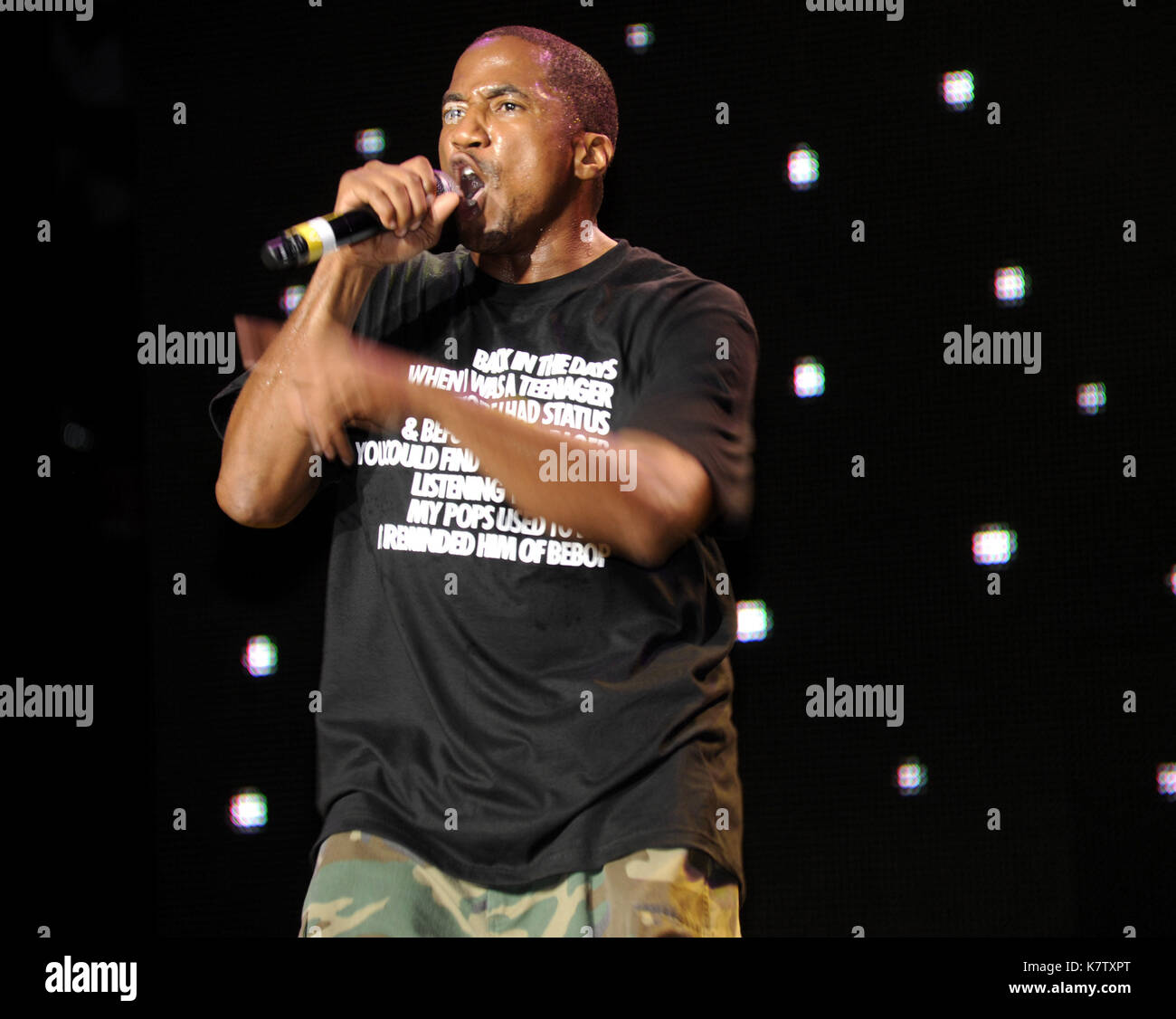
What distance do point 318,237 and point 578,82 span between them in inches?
21.5

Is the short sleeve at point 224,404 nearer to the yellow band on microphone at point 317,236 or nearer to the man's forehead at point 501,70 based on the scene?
the yellow band on microphone at point 317,236

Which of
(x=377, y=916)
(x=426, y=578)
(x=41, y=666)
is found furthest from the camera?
(x=41, y=666)

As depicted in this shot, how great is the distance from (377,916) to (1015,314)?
126 centimetres

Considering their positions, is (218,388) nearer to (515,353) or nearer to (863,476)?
(515,353)

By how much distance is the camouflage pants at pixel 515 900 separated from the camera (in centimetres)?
160

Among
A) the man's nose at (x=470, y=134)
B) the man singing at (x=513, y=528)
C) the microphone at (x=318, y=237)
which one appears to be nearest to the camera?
the microphone at (x=318, y=237)

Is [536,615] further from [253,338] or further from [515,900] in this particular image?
[253,338]

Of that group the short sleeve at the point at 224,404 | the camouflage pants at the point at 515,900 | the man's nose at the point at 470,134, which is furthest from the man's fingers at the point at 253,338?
the camouflage pants at the point at 515,900

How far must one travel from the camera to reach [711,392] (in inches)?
67.7

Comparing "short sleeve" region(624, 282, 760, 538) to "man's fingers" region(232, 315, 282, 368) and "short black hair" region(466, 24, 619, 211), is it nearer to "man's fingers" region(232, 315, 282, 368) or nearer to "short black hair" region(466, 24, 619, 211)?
"short black hair" region(466, 24, 619, 211)

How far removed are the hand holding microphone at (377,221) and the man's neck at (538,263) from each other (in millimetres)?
181

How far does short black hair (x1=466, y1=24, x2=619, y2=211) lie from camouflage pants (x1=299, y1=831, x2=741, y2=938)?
0.93m
